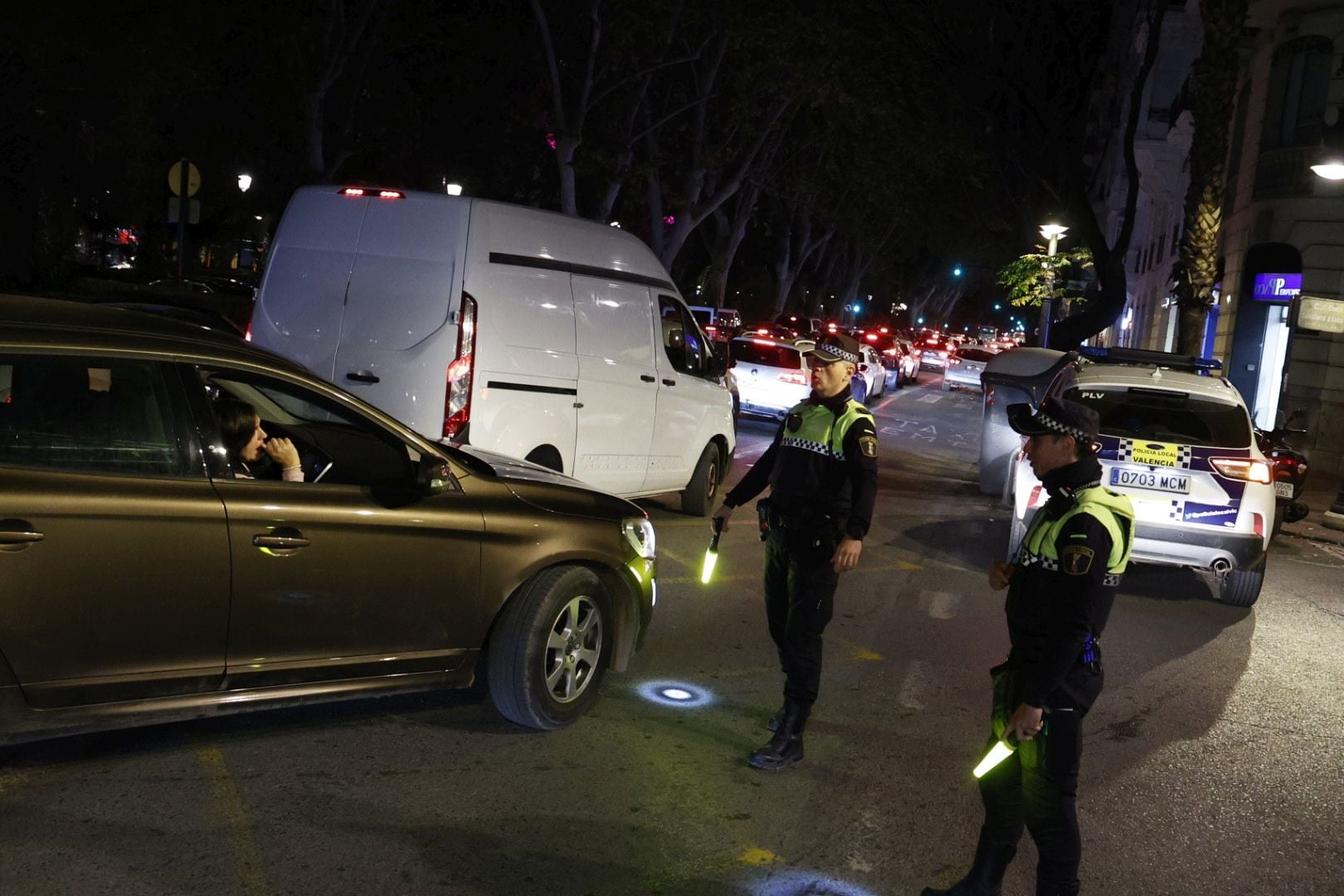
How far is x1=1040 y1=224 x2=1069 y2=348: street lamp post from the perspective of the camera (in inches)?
1092

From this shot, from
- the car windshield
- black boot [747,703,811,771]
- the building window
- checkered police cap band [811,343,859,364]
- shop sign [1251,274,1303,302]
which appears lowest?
black boot [747,703,811,771]

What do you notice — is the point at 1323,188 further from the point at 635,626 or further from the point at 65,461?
the point at 65,461

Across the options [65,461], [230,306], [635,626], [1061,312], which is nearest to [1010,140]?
[1061,312]

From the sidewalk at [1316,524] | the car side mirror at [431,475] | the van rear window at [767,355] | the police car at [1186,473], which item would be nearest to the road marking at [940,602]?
the police car at [1186,473]

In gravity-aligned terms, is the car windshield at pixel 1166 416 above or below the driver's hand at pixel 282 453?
above

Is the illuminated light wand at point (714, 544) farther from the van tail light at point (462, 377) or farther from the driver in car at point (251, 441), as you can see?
the van tail light at point (462, 377)

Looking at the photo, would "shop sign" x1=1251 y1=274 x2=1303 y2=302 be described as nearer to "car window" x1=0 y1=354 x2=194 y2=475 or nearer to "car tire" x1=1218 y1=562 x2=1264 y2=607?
"car tire" x1=1218 y1=562 x2=1264 y2=607

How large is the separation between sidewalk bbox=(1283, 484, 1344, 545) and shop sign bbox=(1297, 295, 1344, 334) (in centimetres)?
223

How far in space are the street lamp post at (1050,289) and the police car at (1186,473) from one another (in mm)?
18145

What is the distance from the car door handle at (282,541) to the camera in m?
4.88

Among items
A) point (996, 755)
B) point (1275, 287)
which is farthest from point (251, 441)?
point (1275, 287)

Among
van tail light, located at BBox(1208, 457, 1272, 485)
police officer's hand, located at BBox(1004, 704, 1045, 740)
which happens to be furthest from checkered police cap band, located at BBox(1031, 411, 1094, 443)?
van tail light, located at BBox(1208, 457, 1272, 485)

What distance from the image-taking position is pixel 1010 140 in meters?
27.6

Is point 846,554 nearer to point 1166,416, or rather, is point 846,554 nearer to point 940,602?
point 940,602
